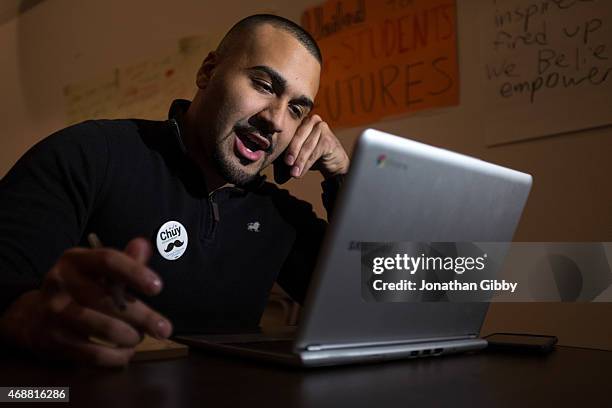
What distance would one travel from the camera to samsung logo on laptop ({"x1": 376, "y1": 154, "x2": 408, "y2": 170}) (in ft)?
1.74

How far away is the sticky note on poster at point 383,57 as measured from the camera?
153 cm

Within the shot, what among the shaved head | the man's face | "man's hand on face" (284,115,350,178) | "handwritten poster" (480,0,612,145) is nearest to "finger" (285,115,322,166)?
"man's hand on face" (284,115,350,178)

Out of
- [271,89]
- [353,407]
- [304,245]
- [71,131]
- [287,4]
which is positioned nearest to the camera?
[353,407]

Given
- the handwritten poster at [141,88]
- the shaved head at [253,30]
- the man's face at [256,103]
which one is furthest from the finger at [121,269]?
the handwritten poster at [141,88]

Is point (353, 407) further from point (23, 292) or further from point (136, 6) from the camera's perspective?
point (136, 6)

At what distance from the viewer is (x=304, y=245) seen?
1361 mm

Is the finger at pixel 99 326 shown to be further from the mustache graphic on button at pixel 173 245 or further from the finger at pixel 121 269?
the mustache graphic on button at pixel 173 245

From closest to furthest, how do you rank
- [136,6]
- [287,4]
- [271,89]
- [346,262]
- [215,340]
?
[346,262]
[215,340]
[271,89]
[287,4]
[136,6]

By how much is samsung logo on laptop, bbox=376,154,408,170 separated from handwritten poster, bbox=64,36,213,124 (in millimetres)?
1833

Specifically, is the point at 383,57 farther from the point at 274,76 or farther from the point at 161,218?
the point at 161,218

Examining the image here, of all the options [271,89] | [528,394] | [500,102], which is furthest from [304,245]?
[528,394]

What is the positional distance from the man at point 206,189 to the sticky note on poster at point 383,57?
0.41m

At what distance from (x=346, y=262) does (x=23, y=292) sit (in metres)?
0.34

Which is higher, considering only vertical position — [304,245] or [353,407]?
[304,245]
